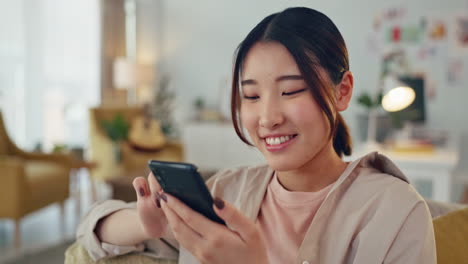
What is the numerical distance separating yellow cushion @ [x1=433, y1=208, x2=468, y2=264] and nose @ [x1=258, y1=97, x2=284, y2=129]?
0.43 m

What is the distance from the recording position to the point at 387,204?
0.87 meters

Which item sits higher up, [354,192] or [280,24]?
[280,24]

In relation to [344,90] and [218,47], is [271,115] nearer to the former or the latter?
[344,90]

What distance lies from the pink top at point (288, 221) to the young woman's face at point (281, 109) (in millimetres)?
91

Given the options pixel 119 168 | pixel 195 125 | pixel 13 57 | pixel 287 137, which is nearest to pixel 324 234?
pixel 287 137

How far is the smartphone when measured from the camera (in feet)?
2.34

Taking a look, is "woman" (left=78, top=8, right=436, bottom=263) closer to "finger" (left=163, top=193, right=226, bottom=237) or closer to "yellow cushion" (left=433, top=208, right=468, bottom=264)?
"finger" (left=163, top=193, right=226, bottom=237)

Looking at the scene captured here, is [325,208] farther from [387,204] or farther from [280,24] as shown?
[280,24]

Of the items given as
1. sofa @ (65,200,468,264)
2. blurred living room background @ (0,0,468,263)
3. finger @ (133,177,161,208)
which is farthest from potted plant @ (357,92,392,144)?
finger @ (133,177,161,208)

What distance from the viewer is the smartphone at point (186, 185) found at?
714 millimetres

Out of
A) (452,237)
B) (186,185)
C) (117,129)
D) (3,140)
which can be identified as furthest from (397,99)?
(3,140)

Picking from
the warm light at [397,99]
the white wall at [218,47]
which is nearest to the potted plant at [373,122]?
the warm light at [397,99]

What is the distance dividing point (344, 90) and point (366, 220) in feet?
0.75

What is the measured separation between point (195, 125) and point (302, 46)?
15.8 feet
